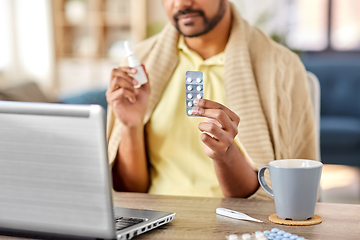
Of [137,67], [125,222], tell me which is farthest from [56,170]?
[137,67]

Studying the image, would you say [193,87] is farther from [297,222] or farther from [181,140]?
[181,140]

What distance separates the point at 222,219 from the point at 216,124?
16cm

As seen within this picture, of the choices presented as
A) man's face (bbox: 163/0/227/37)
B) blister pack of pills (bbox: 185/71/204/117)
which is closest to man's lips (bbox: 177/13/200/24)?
man's face (bbox: 163/0/227/37)

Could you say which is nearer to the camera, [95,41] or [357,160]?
[357,160]

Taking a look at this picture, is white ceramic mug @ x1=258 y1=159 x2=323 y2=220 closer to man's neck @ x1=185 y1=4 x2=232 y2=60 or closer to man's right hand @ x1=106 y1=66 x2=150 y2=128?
man's right hand @ x1=106 y1=66 x2=150 y2=128

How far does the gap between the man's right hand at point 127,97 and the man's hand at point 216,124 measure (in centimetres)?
31

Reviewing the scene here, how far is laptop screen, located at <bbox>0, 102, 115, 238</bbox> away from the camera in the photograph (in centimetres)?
47

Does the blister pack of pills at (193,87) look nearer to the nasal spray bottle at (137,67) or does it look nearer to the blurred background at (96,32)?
the nasal spray bottle at (137,67)

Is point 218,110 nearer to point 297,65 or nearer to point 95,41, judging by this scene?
point 297,65

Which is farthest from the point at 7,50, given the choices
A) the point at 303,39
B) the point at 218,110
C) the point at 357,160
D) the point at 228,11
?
the point at 218,110

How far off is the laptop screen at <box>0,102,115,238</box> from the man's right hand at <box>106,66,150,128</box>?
0.47 m

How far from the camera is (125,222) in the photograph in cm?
61

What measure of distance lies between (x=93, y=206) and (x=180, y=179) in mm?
622

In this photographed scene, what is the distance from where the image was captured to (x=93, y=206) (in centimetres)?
48
